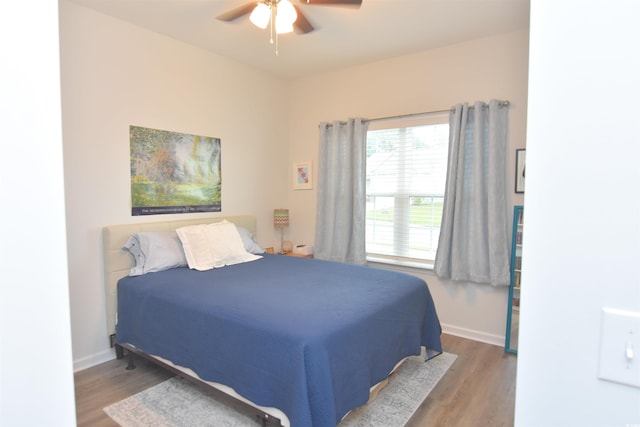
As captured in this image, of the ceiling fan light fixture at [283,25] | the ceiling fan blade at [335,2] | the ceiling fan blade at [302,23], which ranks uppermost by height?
the ceiling fan blade at [302,23]

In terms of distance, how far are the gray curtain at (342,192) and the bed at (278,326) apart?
922 millimetres

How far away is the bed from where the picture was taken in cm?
172

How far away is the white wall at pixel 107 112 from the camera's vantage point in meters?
2.65

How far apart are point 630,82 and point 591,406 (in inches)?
21.7

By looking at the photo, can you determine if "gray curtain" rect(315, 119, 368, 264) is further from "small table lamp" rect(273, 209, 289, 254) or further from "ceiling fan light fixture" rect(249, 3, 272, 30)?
"ceiling fan light fixture" rect(249, 3, 272, 30)

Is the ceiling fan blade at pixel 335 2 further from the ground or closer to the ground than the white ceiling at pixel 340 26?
closer to the ground

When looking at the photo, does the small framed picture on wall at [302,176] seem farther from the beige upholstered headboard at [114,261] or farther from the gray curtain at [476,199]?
the beige upholstered headboard at [114,261]

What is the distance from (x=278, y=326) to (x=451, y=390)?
1471 millimetres

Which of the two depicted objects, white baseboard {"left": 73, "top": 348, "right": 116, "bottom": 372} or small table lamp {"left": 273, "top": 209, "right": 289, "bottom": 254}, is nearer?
white baseboard {"left": 73, "top": 348, "right": 116, "bottom": 372}

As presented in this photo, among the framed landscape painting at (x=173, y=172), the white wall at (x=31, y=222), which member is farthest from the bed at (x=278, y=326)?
the white wall at (x=31, y=222)

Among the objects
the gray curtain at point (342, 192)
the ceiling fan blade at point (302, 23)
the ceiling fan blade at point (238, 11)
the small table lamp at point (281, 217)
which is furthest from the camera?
the small table lamp at point (281, 217)

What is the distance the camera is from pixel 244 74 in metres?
3.97

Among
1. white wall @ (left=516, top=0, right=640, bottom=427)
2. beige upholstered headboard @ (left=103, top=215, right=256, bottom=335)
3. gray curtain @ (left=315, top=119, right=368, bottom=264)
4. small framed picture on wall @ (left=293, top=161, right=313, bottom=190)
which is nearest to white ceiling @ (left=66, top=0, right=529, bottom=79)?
gray curtain @ (left=315, top=119, right=368, bottom=264)

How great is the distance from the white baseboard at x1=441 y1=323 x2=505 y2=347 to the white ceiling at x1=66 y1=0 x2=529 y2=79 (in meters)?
2.78
